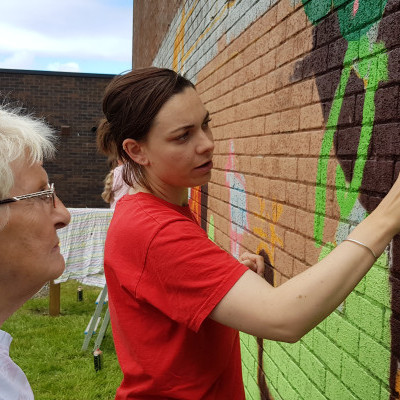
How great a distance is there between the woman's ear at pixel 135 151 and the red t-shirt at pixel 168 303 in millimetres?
193

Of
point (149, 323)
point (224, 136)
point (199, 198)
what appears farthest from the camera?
point (199, 198)

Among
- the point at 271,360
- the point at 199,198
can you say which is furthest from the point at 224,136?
the point at 271,360

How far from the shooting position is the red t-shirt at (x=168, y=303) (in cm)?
151

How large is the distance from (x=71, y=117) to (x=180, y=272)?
626 inches

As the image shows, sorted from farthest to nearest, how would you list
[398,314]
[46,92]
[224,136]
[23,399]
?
[46,92] < [224,136] < [398,314] < [23,399]

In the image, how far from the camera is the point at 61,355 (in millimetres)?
5891

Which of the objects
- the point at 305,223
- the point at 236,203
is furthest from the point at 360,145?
the point at 236,203

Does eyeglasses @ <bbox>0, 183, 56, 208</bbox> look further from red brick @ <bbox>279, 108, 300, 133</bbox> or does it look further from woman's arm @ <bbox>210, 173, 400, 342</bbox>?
red brick @ <bbox>279, 108, 300, 133</bbox>

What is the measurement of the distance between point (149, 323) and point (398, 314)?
875mm

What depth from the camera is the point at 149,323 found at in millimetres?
1753

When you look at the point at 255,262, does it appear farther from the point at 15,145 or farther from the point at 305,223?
the point at 15,145

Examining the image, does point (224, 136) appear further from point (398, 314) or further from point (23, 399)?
point (23, 399)

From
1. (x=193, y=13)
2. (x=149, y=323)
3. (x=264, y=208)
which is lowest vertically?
(x=149, y=323)

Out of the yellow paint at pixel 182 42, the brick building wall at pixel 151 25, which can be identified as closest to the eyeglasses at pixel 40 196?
the yellow paint at pixel 182 42
